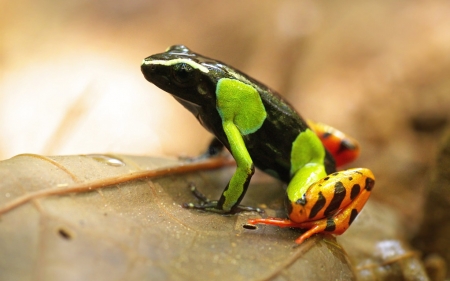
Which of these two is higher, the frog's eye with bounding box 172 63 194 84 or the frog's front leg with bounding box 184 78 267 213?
the frog's eye with bounding box 172 63 194 84

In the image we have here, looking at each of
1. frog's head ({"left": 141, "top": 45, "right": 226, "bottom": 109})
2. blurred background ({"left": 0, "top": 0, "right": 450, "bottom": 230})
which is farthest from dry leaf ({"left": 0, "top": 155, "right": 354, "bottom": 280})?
blurred background ({"left": 0, "top": 0, "right": 450, "bottom": 230})

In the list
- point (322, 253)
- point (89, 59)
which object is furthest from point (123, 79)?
point (322, 253)

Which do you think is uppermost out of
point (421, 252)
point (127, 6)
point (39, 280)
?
point (127, 6)

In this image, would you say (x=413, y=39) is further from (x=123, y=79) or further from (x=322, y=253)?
(x=322, y=253)

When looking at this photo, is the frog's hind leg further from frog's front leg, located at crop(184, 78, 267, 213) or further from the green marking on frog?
the green marking on frog

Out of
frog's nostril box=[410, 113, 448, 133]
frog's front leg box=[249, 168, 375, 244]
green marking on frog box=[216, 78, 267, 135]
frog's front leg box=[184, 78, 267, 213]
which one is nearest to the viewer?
frog's front leg box=[249, 168, 375, 244]

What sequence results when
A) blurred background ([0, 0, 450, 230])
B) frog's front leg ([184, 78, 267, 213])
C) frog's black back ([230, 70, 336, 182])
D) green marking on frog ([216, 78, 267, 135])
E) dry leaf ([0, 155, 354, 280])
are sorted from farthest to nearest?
blurred background ([0, 0, 450, 230]) < frog's black back ([230, 70, 336, 182]) < green marking on frog ([216, 78, 267, 135]) < frog's front leg ([184, 78, 267, 213]) < dry leaf ([0, 155, 354, 280])

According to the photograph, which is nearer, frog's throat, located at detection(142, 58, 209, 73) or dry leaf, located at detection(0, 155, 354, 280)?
dry leaf, located at detection(0, 155, 354, 280)

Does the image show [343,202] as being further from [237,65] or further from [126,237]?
[237,65]
